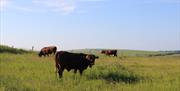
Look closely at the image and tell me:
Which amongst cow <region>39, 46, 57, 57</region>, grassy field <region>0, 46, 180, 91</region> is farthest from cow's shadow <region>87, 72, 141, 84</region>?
cow <region>39, 46, 57, 57</region>

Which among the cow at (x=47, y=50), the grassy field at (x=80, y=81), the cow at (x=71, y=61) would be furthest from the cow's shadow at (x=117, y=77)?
the cow at (x=47, y=50)

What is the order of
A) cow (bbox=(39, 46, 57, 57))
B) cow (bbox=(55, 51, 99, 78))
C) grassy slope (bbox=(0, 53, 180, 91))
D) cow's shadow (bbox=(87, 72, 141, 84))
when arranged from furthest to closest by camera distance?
cow (bbox=(39, 46, 57, 57)), cow (bbox=(55, 51, 99, 78)), cow's shadow (bbox=(87, 72, 141, 84)), grassy slope (bbox=(0, 53, 180, 91))

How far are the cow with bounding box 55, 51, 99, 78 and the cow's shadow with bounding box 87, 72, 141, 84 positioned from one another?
101 centimetres

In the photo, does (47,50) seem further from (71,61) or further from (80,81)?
(80,81)

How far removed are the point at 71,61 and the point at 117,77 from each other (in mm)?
2501

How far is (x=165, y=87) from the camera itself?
14.7 meters

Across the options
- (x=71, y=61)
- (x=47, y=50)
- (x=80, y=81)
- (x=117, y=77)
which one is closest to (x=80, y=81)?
(x=80, y=81)

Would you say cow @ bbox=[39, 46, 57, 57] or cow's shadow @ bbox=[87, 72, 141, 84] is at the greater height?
cow @ bbox=[39, 46, 57, 57]

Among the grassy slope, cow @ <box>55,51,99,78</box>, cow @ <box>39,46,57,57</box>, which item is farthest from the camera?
cow @ <box>39,46,57,57</box>

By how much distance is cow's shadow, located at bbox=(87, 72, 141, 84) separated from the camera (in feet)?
56.9

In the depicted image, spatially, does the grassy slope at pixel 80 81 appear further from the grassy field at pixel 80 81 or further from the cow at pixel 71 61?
the cow at pixel 71 61

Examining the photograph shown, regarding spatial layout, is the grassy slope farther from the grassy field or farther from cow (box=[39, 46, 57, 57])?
cow (box=[39, 46, 57, 57])

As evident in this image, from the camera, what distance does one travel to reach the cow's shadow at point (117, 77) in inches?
683

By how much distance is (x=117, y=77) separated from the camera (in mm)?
18219
